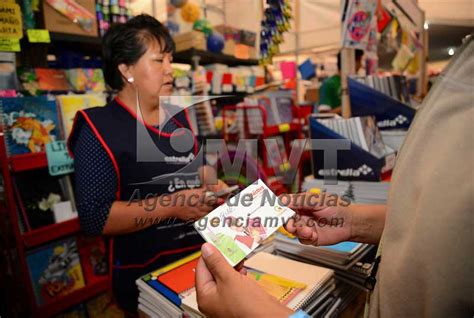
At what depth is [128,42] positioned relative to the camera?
143 cm

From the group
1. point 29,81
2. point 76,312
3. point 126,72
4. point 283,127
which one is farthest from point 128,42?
point 283,127

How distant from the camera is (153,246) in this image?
138 centimetres

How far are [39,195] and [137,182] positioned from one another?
3.36 feet

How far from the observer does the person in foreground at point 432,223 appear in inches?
16.6

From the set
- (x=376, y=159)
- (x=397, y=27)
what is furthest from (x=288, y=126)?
(x=376, y=159)

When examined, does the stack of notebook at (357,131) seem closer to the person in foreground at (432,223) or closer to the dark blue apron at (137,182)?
the dark blue apron at (137,182)

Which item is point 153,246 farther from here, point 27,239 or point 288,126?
point 288,126

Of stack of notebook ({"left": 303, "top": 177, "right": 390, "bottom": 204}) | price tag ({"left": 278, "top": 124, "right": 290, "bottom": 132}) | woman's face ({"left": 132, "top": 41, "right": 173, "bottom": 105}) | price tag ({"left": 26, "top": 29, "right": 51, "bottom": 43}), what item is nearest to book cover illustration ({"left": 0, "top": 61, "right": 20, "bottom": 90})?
price tag ({"left": 26, "top": 29, "right": 51, "bottom": 43})

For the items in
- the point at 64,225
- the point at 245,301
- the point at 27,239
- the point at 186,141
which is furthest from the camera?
the point at 64,225

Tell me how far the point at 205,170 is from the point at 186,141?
169 millimetres

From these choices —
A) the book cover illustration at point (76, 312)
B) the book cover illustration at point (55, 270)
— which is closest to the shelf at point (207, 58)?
the book cover illustration at point (55, 270)

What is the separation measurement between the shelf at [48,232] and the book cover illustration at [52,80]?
31.1 inches

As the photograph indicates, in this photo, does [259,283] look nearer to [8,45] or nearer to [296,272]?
[296,272]

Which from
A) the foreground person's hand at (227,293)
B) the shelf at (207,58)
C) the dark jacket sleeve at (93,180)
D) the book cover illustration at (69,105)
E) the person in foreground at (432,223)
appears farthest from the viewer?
the shelf at (207,58)
